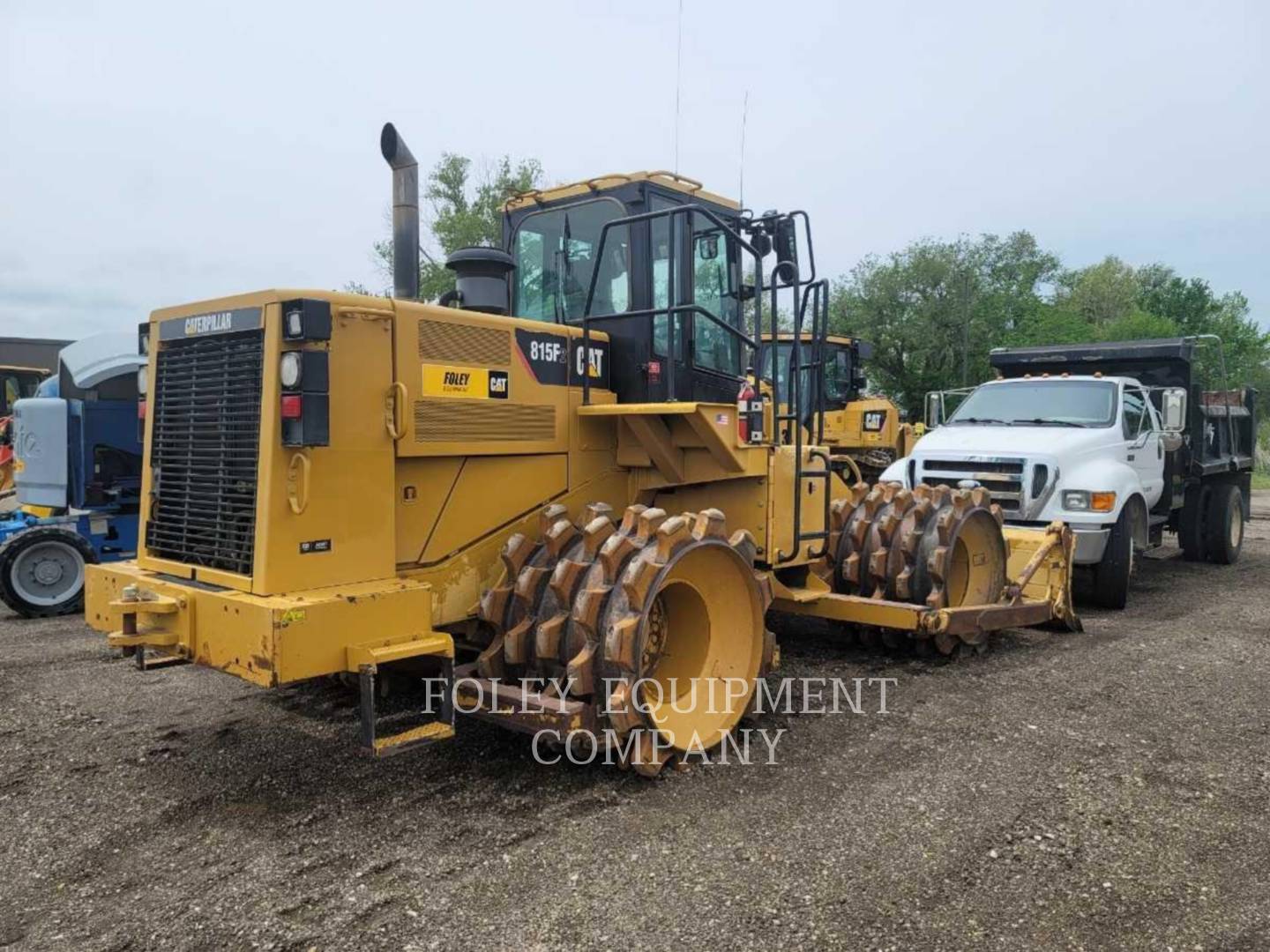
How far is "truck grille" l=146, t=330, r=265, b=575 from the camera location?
3953 millimetres

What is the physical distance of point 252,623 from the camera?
3627 mm

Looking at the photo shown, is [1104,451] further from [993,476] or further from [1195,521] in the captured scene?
[1195,521]

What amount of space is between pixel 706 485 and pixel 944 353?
3109 centimetres

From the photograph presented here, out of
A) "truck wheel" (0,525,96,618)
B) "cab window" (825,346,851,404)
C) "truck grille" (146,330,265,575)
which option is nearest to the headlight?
"truck grille" (146,330,265,575)

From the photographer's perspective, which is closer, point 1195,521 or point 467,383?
point 467,383

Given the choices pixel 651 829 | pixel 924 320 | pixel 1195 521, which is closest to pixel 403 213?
pixel 651 829

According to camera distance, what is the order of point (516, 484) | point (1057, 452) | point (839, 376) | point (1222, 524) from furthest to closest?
point (839, 376) < point (1222, 524) < point (1057, 452) < point (516, 484)

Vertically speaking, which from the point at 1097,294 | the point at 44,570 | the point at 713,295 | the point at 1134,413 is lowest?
the point at 44,570

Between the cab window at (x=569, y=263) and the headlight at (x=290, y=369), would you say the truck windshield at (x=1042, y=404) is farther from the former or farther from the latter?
the headlight at (x=290, y=369)

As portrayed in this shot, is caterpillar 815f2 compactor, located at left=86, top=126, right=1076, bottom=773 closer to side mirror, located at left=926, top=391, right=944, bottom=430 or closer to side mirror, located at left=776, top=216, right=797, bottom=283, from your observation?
side mirror, located at left=776, top=216, right=797, bottom=283

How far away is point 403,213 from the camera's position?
5.04 metres

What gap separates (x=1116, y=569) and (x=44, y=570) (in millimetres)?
9388

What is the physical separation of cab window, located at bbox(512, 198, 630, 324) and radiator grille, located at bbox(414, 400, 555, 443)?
31.6 inches

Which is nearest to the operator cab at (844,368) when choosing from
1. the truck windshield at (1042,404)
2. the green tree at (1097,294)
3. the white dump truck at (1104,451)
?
the white dump truck at (1104,451)
